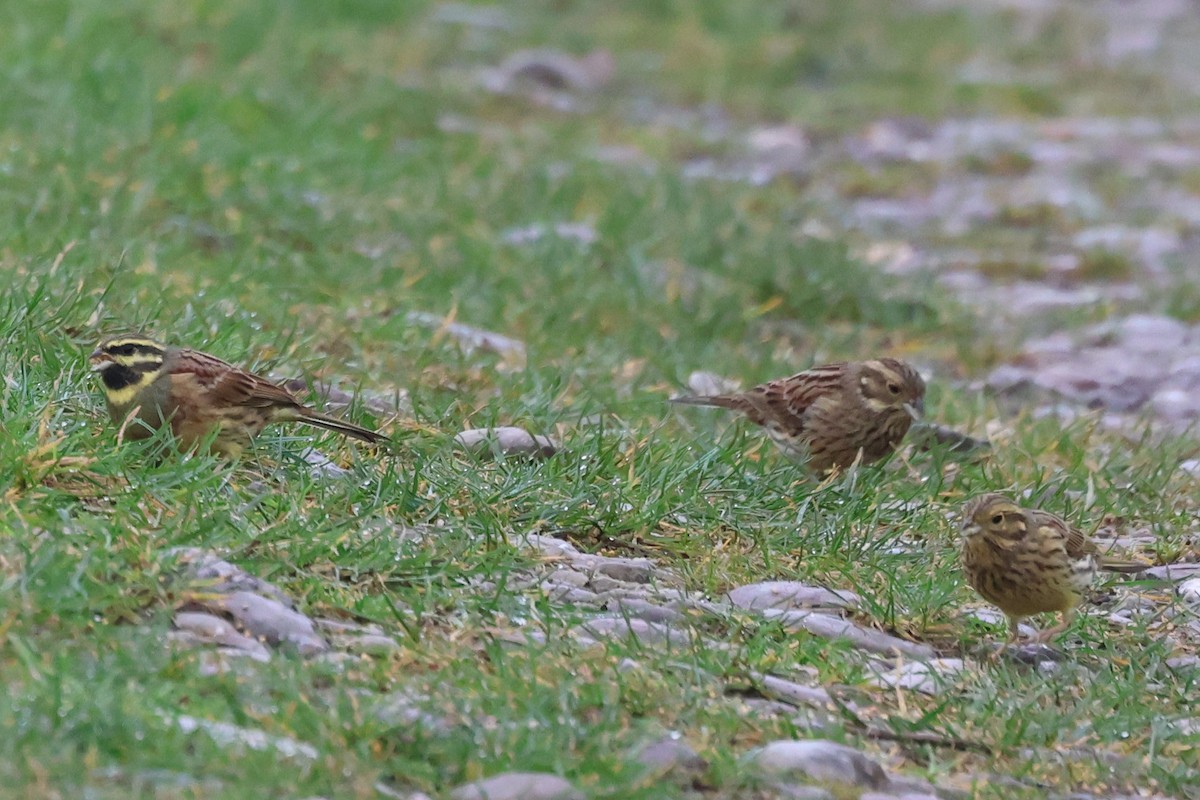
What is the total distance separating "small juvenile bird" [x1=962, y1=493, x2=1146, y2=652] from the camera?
5.86m

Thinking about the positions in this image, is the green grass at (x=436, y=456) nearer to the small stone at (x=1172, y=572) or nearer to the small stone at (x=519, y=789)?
the small stone at (x=519, y=789)

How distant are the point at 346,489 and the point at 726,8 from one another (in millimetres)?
12060

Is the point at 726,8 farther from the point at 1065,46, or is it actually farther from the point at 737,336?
the point at 737,336

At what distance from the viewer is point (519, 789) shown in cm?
420

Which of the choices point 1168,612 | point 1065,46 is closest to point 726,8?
point 1065,46

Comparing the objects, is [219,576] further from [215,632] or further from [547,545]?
[547,545]

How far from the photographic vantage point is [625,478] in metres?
6.44

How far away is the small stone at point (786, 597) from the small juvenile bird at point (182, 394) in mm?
1605

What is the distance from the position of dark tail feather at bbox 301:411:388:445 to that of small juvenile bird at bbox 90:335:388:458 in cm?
13

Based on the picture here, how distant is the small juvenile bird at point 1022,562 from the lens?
19.2 feet

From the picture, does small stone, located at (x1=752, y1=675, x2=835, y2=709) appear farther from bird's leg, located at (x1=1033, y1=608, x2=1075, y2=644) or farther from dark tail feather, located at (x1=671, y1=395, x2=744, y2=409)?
dark tail feather, located at (x1=671, y1=395, x2=744, y2=409)

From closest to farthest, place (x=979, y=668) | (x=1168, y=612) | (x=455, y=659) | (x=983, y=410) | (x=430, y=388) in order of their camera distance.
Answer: (x=455, y=659)
(x=979, y=668)
(x=1168, y=612)
(x=430, y=388)
(x=983, y=410)

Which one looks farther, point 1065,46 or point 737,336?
point 1065,46

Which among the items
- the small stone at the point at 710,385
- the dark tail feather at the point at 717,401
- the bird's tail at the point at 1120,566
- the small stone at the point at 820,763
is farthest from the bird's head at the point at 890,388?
the small stone at the point at 820,763
